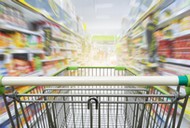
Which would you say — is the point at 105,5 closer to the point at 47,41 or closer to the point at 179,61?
the point at 47,41

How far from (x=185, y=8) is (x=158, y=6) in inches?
15.4

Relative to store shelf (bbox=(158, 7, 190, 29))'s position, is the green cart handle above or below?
below

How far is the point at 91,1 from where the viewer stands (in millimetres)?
3627

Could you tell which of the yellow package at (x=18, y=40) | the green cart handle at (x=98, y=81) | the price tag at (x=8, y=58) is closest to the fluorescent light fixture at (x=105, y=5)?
the yellow package at (x=18, y=40)

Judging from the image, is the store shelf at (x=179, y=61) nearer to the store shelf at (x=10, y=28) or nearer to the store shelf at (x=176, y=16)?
the store shelf at (x=176, y=16)

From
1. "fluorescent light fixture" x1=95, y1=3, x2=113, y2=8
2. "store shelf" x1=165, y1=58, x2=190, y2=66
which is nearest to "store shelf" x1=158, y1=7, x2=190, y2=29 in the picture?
"store shelf" x1=165, y1=58, x2=190, y2=66

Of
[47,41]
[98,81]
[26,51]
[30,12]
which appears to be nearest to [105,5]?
[47,41]

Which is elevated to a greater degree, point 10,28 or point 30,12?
point 30,12

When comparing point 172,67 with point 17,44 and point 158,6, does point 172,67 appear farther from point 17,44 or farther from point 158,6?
point 17,44

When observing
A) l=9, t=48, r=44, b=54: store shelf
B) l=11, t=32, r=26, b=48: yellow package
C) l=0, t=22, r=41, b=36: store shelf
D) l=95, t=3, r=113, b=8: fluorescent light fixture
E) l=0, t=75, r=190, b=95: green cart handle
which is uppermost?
l=95, t=3, r=113, b=8: fluorescent light fixture

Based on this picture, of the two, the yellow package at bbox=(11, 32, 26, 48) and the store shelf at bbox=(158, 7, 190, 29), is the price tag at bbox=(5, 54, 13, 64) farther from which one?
the store shelf at bbox=(158, 7, 190, 29)

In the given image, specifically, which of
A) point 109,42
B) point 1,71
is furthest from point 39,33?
point 109,42

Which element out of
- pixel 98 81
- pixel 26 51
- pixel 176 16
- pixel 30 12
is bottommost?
pixel 98 81

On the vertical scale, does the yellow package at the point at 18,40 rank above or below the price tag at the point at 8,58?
above
